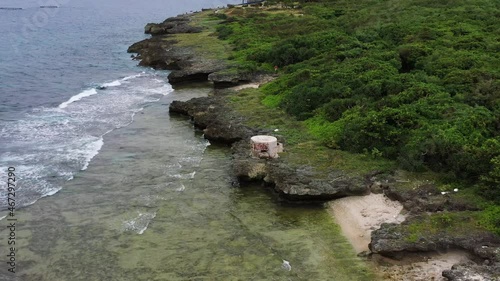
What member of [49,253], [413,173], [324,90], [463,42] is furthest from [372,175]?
[463,42]

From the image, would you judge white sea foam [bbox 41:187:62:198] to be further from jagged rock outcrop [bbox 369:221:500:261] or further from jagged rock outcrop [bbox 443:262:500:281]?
jagged rock outcrop [bbox 443:262:500:281]

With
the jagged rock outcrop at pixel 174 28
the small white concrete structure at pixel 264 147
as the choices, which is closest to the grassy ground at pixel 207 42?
the jagged rock outcrop at pixel 174 28

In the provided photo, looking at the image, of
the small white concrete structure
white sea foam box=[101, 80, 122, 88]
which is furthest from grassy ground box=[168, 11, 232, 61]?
the small white concrete structure

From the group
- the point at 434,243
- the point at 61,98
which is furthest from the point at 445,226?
the point at 61,98

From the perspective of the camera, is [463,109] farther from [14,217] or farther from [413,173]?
[14,217]

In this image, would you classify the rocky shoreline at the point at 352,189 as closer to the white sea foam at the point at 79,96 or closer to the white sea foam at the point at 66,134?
the white sea foam at the point at 66,134

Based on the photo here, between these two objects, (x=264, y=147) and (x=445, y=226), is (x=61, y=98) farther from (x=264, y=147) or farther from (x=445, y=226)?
(x=445, y=226)
